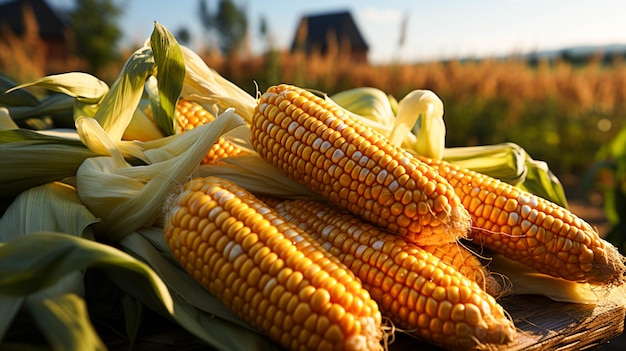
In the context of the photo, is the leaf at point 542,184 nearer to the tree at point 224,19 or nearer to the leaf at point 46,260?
the leaf at point 46,260

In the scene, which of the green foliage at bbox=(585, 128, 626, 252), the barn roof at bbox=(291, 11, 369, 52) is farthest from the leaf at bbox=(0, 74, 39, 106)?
the barn roof at bbox=(291, 11, 369, 52)

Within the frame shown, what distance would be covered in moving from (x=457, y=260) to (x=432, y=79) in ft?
27.1

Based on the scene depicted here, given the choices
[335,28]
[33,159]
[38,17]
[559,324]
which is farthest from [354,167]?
[335,28]

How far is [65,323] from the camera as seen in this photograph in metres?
0.71

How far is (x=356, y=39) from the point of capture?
34.0 metres

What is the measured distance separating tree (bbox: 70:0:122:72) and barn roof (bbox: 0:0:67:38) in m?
6.72

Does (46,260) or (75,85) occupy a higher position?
(75,85)

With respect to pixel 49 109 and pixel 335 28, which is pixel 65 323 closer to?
pixel 49 109

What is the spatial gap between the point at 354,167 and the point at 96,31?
20.5 m

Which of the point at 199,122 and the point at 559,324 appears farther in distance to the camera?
the point at 199,122

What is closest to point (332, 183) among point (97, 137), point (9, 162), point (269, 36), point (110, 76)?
point (97, 137)

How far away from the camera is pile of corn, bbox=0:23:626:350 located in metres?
0.95

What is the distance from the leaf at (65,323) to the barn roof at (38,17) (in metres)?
27.8

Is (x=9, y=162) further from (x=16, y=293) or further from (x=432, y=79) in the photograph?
(x=432, y=79)
